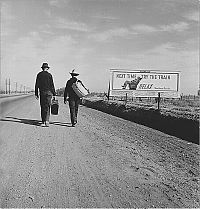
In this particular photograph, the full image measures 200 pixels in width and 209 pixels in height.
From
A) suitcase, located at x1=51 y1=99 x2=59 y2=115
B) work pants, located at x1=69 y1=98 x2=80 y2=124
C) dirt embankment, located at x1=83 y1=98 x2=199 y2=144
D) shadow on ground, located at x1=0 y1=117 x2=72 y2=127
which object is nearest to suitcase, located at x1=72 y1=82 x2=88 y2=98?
work pants, located at x1=69 y1=98 x2=80 y2=124

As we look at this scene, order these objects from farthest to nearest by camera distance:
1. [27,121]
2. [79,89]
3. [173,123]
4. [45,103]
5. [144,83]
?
[173,123]
[27,121]
[144,83]
[45,103]
[79,89]

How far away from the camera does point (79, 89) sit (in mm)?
2908

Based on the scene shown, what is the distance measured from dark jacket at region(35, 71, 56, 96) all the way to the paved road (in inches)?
13.2

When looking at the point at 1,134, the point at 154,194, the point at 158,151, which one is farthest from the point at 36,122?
the point at 158,151

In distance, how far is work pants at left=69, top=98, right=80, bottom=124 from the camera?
3085 millimetres

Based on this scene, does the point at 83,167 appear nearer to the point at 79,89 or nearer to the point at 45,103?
the point at 45,103

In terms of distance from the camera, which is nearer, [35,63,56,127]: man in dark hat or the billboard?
[35,63,56,127]: man in dark hat

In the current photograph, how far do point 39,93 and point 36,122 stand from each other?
3.91ft

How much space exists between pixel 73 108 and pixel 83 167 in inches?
39.3

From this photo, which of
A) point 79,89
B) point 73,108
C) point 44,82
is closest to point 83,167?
point 73,108

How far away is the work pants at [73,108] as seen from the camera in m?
3.08

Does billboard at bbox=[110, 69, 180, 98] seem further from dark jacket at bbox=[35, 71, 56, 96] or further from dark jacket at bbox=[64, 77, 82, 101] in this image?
dark jacket at bbox=[35, 71, 56, 96]

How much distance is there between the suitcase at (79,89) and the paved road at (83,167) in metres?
0.39

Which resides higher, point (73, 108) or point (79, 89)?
point (79, 89)
